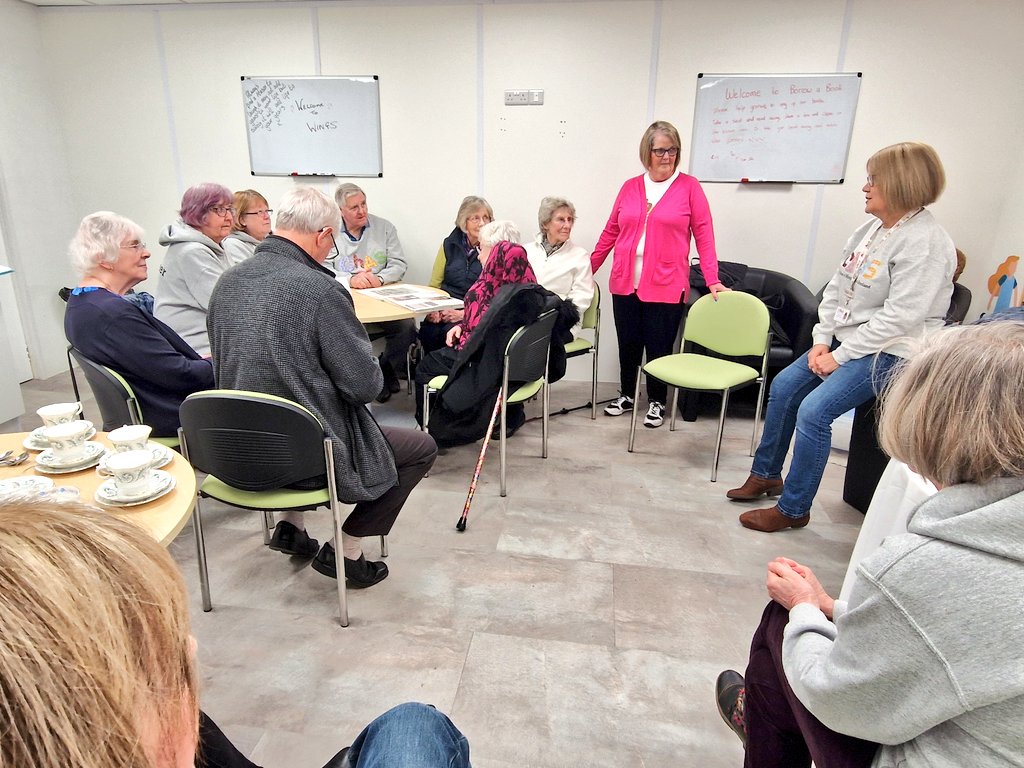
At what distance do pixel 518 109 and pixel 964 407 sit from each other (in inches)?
148

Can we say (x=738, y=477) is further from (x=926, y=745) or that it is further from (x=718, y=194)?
(x=926, y=745)

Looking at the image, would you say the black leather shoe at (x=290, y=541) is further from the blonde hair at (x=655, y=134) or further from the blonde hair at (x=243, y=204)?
the blonde hair at (x=655, y=134)

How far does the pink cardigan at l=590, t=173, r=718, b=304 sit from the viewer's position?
3.38 metres

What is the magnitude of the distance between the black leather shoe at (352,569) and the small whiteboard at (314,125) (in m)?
3.02

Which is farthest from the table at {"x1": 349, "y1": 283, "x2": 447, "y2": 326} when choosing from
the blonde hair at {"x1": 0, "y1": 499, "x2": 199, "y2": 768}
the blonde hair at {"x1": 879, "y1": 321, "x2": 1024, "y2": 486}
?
the blonde hair at {"x1": 0, "y1": 499, "x2": 199, "y2": 768}

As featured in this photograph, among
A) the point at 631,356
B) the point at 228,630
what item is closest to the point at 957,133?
the point at 631,356

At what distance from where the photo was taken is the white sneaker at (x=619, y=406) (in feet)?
12.5

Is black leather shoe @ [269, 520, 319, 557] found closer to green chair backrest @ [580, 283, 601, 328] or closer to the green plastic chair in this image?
the green plastic chair

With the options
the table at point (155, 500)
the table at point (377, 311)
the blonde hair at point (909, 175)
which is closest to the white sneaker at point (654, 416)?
the table at point (377, 311)

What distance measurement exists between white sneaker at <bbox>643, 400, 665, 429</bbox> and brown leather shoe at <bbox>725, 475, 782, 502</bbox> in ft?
2.94

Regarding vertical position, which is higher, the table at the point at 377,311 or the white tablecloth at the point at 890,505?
the table at the point at 377,311

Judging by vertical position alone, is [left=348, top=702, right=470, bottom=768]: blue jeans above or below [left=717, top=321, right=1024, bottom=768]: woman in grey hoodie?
below

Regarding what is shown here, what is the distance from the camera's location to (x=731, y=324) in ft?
10.3

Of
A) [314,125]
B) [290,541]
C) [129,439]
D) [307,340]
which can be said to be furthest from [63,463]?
[314,125]
